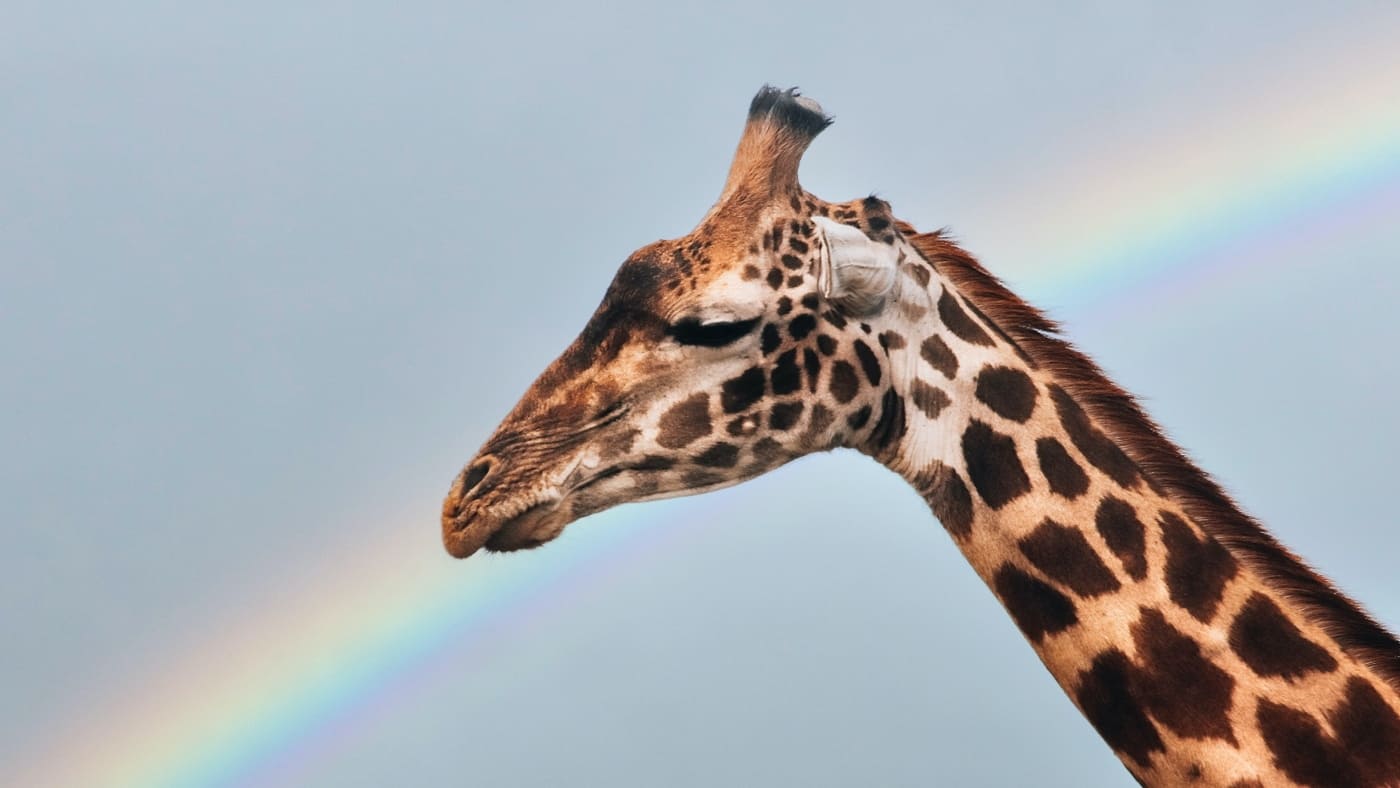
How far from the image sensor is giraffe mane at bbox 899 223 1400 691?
5.29 metres

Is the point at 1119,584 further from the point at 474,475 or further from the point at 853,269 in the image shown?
the point at 474,475

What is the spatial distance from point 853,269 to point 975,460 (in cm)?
103

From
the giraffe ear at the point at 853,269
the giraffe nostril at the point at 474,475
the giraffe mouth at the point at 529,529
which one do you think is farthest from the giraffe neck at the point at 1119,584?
the giraffe nostril at the point at 474,475

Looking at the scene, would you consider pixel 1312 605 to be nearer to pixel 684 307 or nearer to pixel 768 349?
pixel 768 349

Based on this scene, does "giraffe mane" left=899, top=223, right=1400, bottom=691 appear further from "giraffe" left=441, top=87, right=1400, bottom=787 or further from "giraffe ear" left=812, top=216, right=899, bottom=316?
"giraffe ear" left=812, top=216, right=899, bottom=316

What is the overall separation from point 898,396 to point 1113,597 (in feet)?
4.38

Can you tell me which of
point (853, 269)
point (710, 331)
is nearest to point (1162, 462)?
point (853, 269)

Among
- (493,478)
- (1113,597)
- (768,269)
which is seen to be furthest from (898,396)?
(493,478)

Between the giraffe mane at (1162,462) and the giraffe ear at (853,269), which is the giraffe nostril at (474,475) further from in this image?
the giraffe mane at (1162,462)

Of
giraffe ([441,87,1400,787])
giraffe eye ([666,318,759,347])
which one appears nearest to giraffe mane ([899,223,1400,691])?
giraffe ([441,87,1400,787])

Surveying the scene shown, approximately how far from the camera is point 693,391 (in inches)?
236

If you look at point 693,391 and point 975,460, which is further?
point 693,391

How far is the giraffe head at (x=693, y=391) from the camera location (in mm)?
5938

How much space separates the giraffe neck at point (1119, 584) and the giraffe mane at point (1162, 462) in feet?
0.06
